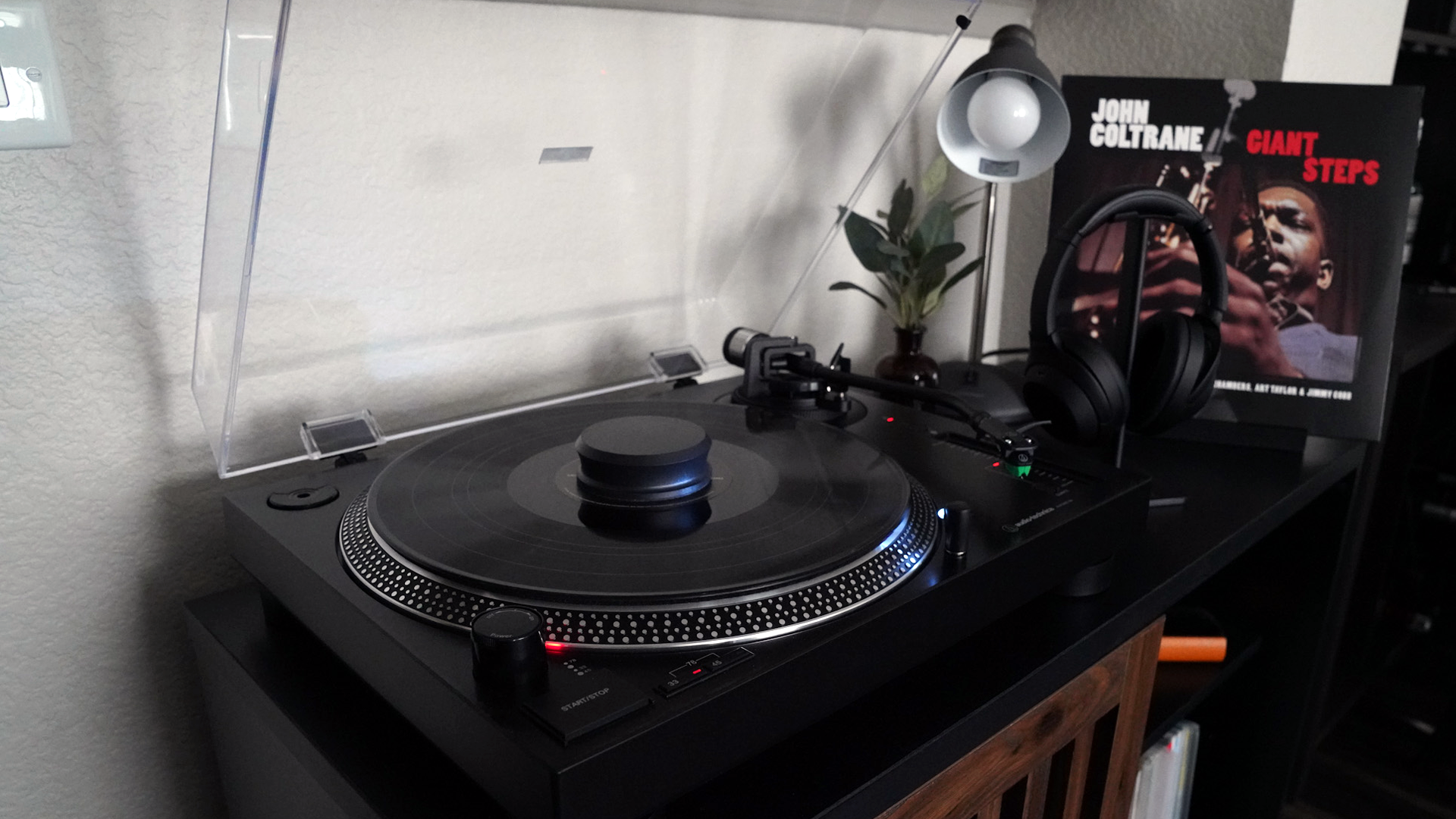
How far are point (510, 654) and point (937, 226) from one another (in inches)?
37.8

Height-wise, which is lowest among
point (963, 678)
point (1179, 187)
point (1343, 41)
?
point (963, 678)

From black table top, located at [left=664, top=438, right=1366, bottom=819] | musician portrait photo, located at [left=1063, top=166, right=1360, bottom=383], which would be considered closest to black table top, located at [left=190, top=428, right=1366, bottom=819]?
black table top, located at [left=664, top=438, right=1366, bottom=819]

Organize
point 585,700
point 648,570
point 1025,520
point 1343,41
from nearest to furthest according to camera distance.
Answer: point 585,700
point 648,570
point 1025,520
point 1343,41

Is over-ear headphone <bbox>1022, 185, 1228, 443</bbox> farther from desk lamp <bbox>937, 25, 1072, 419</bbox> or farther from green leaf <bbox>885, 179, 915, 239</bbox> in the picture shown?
green leaf <bbox>885, 179, 915, 239</bbox>

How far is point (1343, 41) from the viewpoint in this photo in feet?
4.85

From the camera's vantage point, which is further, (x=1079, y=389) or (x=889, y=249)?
(x=889, y=249)

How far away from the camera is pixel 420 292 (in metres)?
0.94

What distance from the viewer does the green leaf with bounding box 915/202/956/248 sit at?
130cm

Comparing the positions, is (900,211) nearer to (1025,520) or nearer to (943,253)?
(943,253)

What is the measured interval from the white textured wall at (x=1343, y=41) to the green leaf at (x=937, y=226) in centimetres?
45

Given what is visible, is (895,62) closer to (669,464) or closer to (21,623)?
(669,464)

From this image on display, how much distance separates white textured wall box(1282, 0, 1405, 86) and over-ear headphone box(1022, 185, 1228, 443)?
45 cm

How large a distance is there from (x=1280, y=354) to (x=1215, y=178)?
234 millimetres

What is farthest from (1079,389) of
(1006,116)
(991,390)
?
(1006,116)
